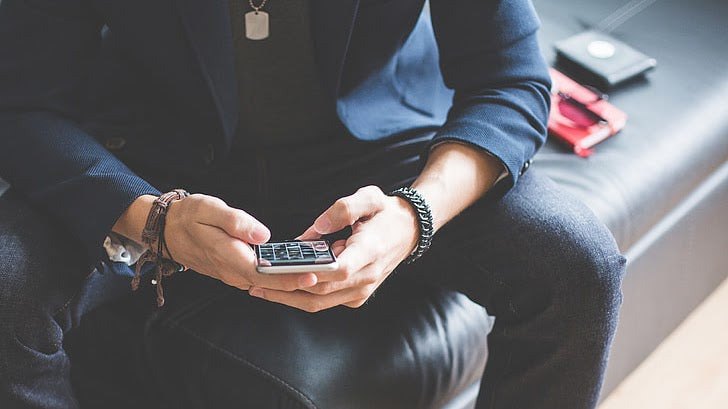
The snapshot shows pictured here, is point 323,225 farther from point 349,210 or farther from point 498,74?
point 498,74

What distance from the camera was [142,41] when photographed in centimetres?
94

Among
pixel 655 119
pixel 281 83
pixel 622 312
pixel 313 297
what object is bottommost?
pixel 622 312

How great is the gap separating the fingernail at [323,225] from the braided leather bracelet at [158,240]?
6.1 inches

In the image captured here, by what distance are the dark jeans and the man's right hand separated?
0.42 ft

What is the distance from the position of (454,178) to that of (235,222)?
26 cm

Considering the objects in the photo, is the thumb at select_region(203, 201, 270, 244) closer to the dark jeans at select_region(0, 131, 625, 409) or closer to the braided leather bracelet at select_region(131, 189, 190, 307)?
the braided leather bracelet at select_region(131, 189, 190, 307)

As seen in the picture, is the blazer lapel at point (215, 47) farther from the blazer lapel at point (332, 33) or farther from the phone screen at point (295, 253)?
the phone screen at point (295, 253)

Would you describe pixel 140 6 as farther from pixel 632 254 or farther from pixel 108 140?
pixel 632 254

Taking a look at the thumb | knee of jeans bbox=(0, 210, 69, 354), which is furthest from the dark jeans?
the thumb

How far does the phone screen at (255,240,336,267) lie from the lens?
771 millimetres

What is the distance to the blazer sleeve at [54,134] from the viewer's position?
875 millimetres

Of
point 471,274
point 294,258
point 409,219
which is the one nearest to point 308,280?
point 294,258

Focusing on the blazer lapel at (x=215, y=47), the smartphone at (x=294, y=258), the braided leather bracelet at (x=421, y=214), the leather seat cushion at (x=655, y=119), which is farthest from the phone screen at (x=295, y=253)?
the leather seat cushion at (x=655, y=119)

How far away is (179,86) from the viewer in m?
0.97
